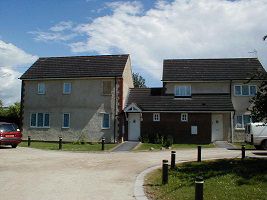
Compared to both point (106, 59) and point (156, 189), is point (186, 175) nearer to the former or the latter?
point (156, 189)

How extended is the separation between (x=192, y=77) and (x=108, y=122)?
28.9 ft

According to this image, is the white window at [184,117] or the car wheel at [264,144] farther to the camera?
the white window at [184,117]

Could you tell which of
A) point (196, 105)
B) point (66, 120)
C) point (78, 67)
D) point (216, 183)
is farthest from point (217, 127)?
point (216, 183)

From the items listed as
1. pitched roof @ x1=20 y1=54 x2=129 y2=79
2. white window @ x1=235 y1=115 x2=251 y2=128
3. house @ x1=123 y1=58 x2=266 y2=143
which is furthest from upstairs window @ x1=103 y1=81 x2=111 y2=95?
white window @ x1=235 y1=115 x2=251 y2=128

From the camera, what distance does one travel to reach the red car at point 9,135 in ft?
88.6

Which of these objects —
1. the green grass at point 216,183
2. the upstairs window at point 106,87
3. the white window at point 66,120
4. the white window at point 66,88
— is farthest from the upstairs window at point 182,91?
the green grass at point 216,183

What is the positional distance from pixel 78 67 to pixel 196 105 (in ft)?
38.0

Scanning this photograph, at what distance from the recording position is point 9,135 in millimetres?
27312

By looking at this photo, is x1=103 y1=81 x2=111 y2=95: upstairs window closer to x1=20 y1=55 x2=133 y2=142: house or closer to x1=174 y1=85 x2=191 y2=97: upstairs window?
x1=20 y1=55 x2=133 y2=142: house

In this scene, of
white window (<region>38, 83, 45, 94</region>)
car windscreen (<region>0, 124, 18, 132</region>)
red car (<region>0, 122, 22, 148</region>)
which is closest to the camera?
red car (<region>0, 122, 22, 148</region>)

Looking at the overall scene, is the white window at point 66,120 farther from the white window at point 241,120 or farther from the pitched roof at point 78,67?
the white window at point 241,120

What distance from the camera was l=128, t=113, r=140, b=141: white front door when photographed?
3622 centimetres

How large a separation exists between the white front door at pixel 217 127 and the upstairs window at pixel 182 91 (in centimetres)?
324

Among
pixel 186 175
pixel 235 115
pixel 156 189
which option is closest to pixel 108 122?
pixel 235 115
